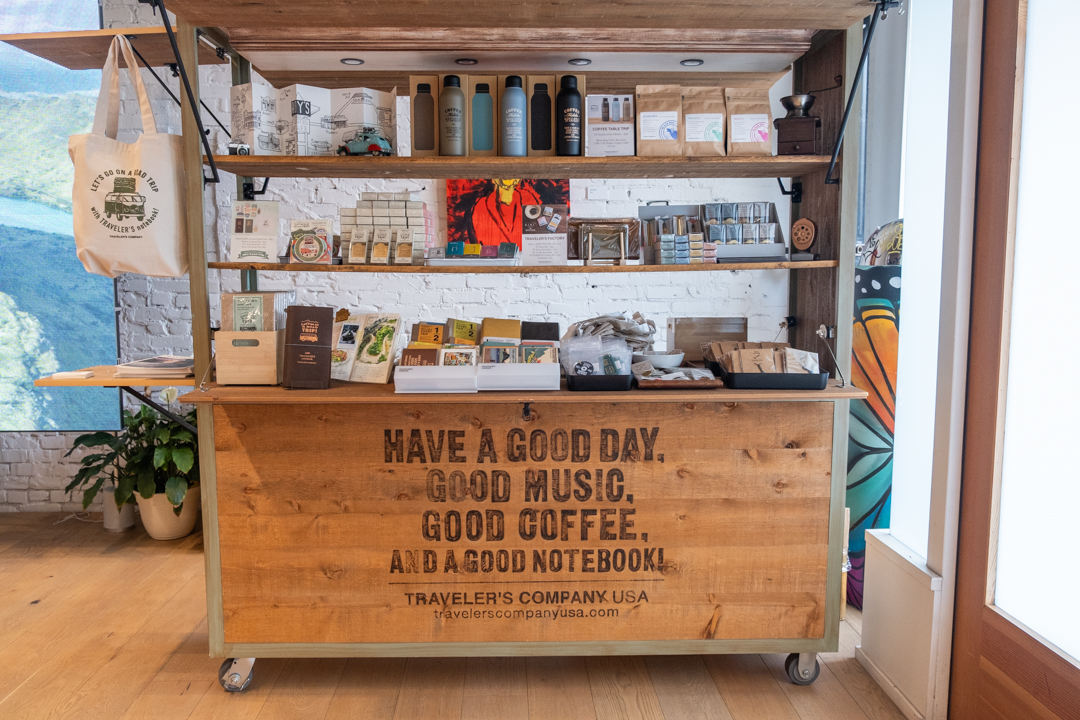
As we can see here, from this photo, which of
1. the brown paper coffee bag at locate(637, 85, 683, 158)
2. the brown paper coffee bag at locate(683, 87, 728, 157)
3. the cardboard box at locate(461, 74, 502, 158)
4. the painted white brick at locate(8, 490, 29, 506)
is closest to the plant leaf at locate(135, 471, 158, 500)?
the painted white brick at locate(8, 490, 29, 506)

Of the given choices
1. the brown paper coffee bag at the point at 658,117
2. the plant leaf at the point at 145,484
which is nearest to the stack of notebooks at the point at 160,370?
the plant leaf at the point at 145,484

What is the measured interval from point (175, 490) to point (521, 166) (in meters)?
2.43

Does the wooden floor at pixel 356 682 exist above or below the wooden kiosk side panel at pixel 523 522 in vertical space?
below

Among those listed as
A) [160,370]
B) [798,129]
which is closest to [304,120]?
[160,370]

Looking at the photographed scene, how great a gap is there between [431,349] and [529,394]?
36cm

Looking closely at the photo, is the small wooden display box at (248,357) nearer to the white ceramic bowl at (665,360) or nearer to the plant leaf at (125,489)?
the white ceramic bowl at (665,360)

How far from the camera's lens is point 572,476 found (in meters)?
2.27

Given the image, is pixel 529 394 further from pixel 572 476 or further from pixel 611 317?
pixel 611 317

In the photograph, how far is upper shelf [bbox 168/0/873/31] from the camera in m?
2.06

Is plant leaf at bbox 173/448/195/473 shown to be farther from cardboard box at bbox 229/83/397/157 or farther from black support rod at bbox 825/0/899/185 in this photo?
black support rod at bbox 825/0/899/185

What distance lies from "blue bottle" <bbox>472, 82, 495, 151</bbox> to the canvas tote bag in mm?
949

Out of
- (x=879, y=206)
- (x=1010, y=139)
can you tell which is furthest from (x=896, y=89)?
(x=1010, y=139)

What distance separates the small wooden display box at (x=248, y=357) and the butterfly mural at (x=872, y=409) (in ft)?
7.29

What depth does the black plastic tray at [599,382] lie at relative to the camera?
219 centimetres
